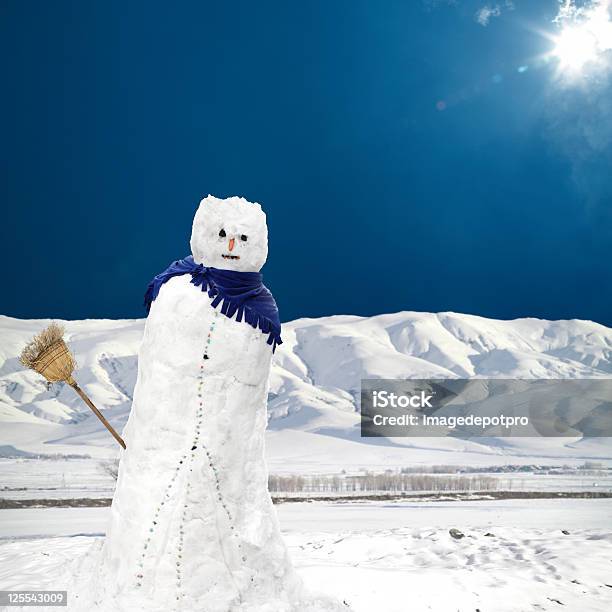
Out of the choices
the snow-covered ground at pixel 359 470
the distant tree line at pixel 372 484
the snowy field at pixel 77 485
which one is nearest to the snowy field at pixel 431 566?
the snow-covered ground at pixel 359 470

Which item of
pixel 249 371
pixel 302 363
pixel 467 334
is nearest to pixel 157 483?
pixel 249 371

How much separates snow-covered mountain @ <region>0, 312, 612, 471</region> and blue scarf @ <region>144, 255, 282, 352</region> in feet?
77.2

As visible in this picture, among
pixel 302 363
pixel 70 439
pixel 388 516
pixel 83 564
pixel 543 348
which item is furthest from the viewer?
pixel 543 348

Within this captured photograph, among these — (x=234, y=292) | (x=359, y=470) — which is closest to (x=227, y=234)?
(x=234, y=292)

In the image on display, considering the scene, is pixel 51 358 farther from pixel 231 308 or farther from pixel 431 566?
pixel 431 566

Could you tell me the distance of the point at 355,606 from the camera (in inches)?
225

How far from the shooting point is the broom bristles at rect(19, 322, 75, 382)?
5.33 meters

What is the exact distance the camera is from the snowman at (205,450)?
4660mm

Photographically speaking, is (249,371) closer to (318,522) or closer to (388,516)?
(318,522)

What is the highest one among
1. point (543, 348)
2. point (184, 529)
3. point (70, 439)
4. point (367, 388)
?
point (543, 348)

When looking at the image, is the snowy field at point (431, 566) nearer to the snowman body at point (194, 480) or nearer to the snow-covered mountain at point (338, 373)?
the snowman body at point (194, 480)

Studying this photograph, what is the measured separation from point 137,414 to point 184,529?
37.6 inches

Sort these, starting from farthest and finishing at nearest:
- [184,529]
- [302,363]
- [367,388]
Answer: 1. [302,363]
2. [367,388]
3. [184,529]

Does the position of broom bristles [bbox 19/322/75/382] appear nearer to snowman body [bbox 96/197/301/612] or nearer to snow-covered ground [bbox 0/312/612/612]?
snowman body [bbox 96/197/301/612]
